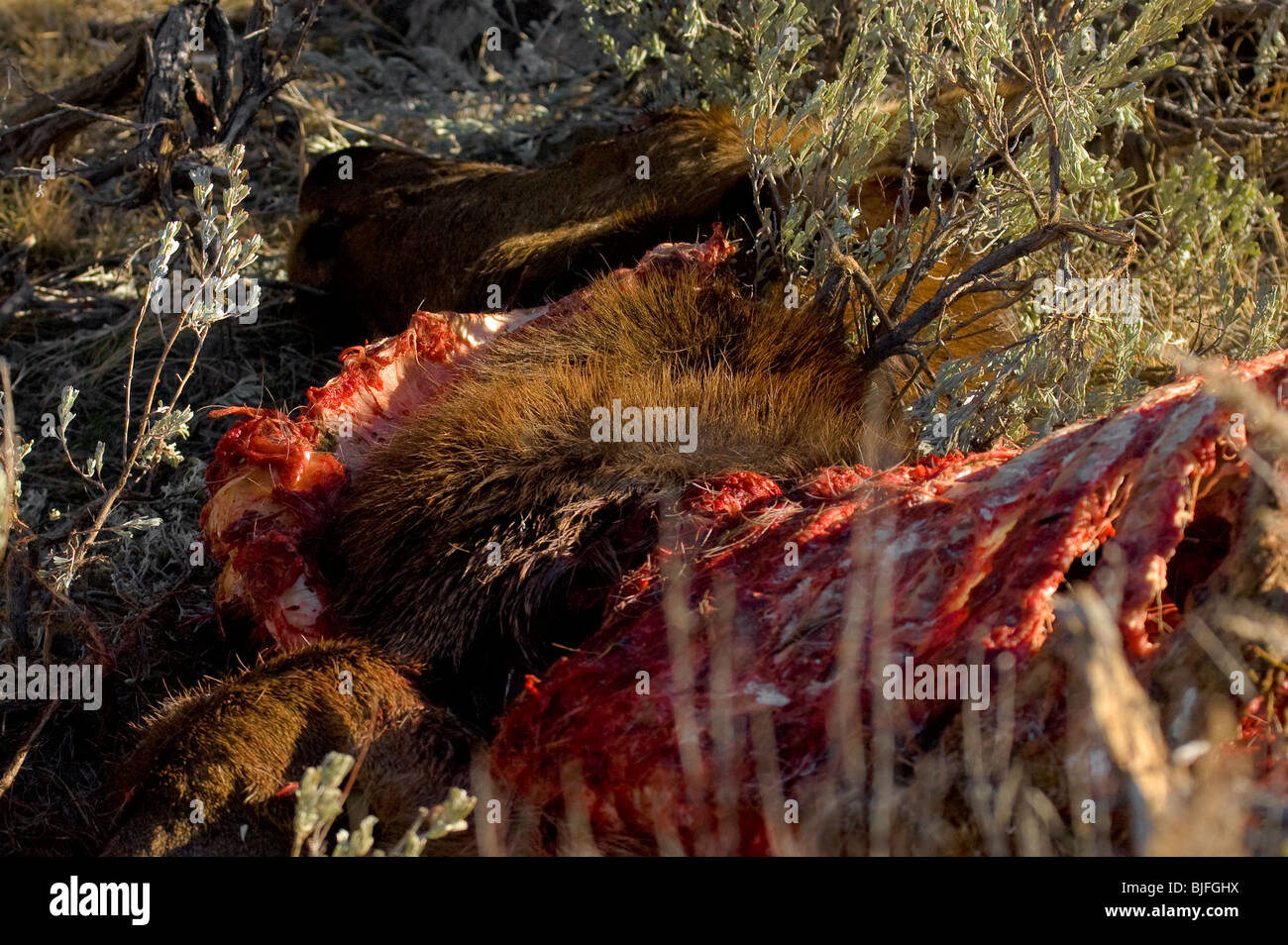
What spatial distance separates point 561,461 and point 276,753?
0.81m

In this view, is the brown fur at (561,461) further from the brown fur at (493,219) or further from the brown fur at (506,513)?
the brown fur at (493,219)

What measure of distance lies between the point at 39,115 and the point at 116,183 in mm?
382

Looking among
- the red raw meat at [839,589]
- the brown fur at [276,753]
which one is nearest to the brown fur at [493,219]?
the red raw meat at [839,589]

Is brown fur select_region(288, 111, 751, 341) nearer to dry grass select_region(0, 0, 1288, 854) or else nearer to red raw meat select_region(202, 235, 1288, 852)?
dry grass select_region(0, 0, 1288, 854)

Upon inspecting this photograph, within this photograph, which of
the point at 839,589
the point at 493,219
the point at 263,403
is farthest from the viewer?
the point at 263,403

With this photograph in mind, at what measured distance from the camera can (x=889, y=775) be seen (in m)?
1.91

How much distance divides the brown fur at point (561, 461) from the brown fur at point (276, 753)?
0.14m

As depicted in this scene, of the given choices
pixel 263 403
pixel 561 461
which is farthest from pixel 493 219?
pixel 561 461

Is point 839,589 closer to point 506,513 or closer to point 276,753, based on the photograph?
point 506,513

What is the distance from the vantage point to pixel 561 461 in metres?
2.68

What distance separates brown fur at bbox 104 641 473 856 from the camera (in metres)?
2.25

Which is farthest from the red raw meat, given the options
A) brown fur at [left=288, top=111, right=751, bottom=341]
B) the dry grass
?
brown fur at [left=288, top=111, right=751, bottom=341]

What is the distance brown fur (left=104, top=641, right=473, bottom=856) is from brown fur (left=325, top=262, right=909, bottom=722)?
0.14 m
